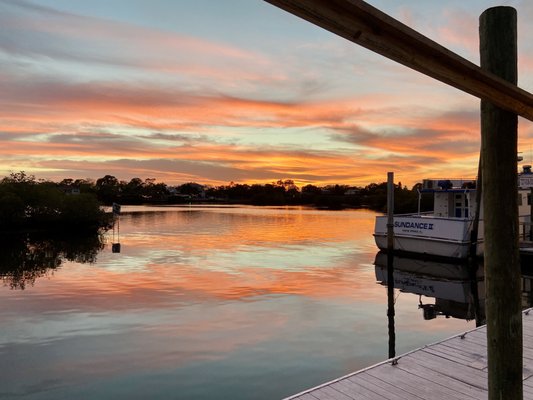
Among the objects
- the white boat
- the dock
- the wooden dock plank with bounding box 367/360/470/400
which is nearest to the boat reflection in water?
the white boat

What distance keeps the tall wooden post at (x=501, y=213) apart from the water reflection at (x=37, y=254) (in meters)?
20.8

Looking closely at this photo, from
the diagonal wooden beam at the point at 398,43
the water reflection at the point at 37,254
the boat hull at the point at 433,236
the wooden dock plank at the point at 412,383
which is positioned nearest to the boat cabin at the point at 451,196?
the boat hull at the point at 433,236

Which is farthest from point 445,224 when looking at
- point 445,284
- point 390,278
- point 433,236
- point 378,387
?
point 378,387

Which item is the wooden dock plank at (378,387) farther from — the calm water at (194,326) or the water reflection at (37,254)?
the water reflection at (37,254)

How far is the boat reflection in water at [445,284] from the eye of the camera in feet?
51.1

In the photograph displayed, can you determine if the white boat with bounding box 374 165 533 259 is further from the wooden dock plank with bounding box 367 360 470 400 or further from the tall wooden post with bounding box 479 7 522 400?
the tall wooden post with bounding box 479 7 522 400

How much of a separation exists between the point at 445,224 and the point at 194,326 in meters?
16.1

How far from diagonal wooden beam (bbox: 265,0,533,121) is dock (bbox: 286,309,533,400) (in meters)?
4.48

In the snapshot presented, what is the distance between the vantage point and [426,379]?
6277mm

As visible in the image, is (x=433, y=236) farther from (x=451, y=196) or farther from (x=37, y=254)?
(x=37, y=254)

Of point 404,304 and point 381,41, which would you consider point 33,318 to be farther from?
point 381,41

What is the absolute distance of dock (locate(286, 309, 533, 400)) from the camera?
228 inches

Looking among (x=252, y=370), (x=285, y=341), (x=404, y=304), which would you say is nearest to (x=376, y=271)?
(x=404, y=304)

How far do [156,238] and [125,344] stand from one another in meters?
30.5
